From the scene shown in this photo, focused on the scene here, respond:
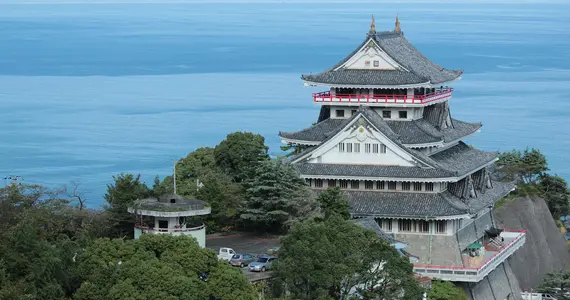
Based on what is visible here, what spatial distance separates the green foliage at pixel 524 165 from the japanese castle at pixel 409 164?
12688mm

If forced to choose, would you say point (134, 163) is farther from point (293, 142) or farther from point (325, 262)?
point (325, 262)

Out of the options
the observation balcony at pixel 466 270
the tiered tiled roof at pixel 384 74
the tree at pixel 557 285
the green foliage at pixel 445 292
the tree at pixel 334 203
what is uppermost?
the tiered tiled roof at pixel 384 74

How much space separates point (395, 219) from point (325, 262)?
47.6 feet

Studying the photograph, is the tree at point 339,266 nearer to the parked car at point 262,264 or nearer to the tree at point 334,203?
the parked car at point 262,264

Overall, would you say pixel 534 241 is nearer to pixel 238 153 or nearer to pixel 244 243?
pixel 238 153

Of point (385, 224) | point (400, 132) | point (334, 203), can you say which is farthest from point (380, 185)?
point (334, 203)

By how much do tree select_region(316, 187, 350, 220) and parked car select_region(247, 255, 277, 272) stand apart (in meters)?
4.98

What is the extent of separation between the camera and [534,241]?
244ft

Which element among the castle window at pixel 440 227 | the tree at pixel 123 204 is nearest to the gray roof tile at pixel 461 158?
the castle window at pixel 440 227

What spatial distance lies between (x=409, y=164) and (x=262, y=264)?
13.4 m

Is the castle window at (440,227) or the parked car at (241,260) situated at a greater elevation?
the castle window at (440,227)

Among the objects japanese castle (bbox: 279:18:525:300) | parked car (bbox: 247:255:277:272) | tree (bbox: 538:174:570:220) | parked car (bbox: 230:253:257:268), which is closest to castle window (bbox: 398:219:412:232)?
japanese castle (bbox: 279:18:525:300)

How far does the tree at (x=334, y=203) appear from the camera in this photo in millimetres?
57875

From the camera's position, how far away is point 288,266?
4841 cm
